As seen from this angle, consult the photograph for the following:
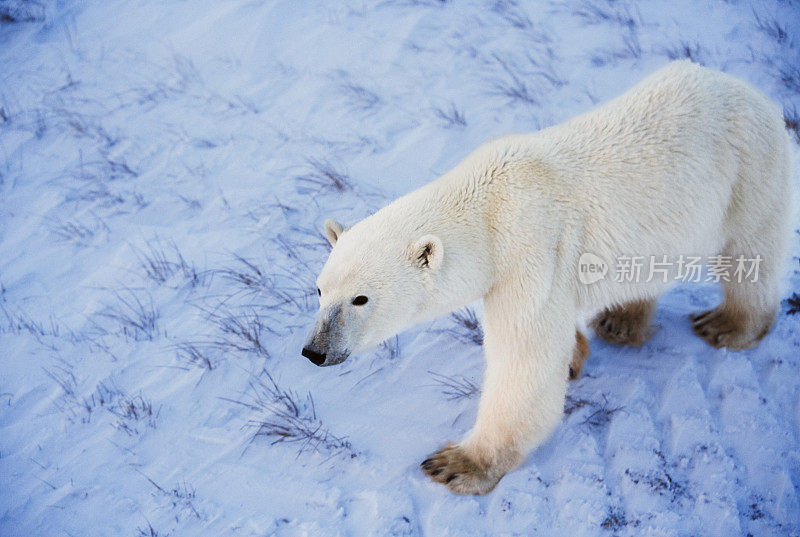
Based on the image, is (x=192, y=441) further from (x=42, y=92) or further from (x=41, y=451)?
(x=42, y=92)

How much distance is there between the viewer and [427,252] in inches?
94.6

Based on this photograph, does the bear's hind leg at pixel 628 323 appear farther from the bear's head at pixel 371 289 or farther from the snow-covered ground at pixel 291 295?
the bear's head at pixel 371 289

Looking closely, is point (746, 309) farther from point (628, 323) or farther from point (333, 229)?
point (333, 229)

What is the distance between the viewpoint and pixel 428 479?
2.82 meters

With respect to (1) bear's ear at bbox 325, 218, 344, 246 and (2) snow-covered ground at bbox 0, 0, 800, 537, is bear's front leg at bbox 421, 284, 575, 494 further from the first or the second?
(1) bear's ear at bbox 325, 218, 344, 246

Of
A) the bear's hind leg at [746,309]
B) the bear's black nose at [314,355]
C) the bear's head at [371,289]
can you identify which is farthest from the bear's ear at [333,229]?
the bear's hind leg at [746,309]

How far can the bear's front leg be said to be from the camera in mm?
2518

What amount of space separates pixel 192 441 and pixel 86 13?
21.0ft

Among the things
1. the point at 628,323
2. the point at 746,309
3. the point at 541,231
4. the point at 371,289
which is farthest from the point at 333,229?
the point at 746,309

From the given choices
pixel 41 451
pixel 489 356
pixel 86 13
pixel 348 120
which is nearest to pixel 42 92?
pixel 86 13

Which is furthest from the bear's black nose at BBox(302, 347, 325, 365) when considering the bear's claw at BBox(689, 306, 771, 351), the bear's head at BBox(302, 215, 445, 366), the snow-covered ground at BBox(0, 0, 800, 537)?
the bear's claw at BBox(689, 306, 771, 351)

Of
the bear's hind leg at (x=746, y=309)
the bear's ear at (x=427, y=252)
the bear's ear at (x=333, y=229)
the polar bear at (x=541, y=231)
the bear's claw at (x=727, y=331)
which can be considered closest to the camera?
the bear's ear at (x=427, y=252)

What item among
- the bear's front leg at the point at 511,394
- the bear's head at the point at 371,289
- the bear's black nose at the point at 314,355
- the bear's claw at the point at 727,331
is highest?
the bear's head at the point at 371,289

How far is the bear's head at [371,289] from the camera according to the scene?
238 cm
